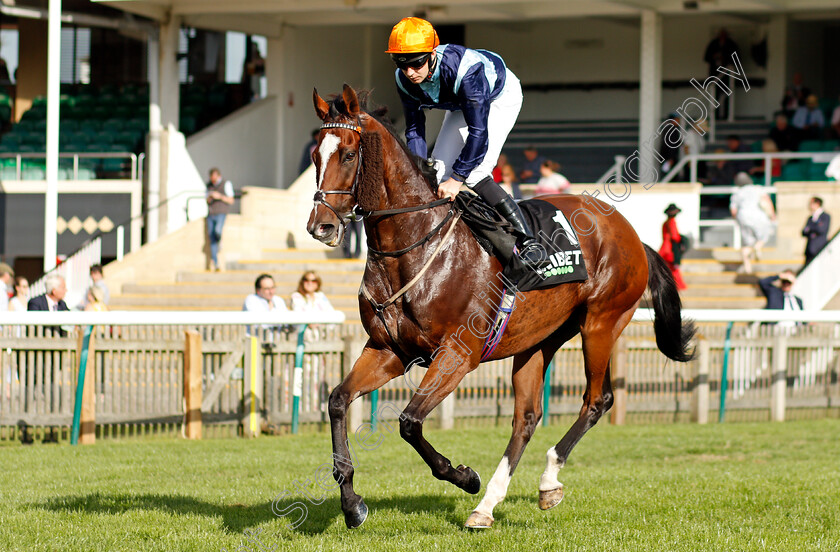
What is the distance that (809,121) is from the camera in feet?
61.3

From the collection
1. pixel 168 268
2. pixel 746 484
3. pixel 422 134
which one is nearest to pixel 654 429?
pixel 746 484

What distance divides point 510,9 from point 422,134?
13.3 metres

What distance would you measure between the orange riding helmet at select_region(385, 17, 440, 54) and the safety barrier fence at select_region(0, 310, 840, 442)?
3.51m

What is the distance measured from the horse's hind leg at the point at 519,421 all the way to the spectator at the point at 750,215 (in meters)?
9.21

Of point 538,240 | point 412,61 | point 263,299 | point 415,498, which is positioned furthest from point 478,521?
point 263,299

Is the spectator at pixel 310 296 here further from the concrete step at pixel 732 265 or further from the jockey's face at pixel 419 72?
the concrete step at pixel 732 265

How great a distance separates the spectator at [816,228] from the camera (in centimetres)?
1425

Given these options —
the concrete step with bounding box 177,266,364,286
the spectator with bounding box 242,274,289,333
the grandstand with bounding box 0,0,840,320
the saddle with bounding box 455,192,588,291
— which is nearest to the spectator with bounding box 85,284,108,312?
the spectator with bounding box 242,274,289,333

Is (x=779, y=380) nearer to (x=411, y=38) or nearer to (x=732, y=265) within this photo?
(x=732, y=265)

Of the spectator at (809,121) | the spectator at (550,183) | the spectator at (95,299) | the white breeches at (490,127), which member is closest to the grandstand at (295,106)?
the spectator at (809,121)

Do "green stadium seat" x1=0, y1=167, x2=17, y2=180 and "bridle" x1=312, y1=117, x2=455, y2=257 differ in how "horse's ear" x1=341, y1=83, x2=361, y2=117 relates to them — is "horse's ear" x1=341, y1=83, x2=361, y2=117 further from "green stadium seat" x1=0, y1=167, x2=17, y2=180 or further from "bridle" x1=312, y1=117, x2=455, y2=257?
"green stadium seat" x1=0, y1=167, x2=17, y2=180

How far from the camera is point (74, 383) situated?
9.18 meters

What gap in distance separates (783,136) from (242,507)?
47.8 feet

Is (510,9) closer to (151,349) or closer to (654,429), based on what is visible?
(654,429)
